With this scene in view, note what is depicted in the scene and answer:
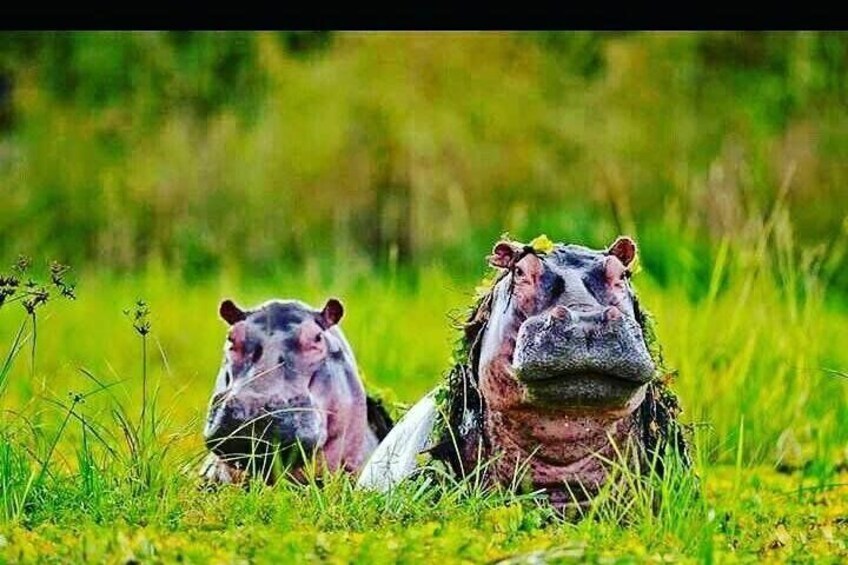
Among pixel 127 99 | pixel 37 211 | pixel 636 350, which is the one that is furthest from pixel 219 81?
pixel 636 350

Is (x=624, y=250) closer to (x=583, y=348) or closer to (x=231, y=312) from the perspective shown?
(x=583, y=348)

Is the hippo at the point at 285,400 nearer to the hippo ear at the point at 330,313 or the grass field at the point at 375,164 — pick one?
the hippo ear at the point at 330,313

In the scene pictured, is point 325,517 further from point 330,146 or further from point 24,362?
point 330,146

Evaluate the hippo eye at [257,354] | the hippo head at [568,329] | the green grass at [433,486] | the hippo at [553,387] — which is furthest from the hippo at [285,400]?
the hippo head at [568,329]

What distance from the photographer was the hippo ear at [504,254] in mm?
4570

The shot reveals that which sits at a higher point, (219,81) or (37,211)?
(219,81)

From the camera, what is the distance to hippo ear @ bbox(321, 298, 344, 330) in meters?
5.59

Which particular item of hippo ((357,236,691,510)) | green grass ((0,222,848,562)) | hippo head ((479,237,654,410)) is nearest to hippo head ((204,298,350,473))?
green grass ((0,222,848,562))

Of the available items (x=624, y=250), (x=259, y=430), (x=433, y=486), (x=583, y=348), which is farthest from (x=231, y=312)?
(x=583, y=348)

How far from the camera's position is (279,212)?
14.8 metres

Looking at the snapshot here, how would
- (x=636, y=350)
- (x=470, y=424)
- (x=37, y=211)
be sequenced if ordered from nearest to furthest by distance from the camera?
1. (x=636, y=350)
2. (x=470, y=424)
3. (x=37, y=211)

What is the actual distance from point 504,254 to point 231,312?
1.14 meters

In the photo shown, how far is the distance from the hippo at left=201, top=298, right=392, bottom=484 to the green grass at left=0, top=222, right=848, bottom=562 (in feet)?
0.49

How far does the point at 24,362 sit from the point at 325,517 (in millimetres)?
4458
